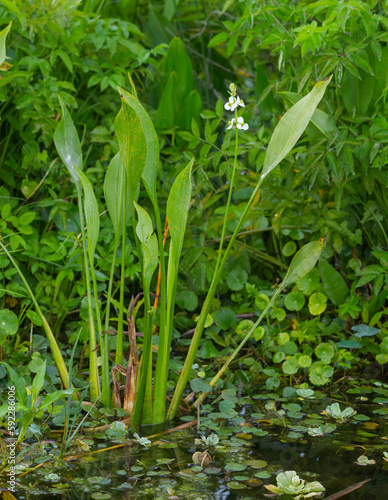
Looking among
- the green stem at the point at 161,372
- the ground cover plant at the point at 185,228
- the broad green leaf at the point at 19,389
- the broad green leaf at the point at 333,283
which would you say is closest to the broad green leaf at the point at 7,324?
the ground cover plant at the point at 185,228

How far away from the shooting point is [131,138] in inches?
42.8

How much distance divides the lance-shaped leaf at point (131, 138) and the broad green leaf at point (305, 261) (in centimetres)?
42

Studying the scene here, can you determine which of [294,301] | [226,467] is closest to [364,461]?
[226,467]

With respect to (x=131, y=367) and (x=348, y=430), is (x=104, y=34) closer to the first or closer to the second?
(x=131, y=367)

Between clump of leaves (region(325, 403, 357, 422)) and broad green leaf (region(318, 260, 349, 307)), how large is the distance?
0.46m

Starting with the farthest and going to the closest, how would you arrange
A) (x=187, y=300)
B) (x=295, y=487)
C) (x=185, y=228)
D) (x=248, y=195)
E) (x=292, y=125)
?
(x=248, y=195)
(x=187, y=300)
(x=185, y=228)
(x=292, y=125)
(x=295, y=487)

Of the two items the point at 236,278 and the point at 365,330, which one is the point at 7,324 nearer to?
the point at 236,278

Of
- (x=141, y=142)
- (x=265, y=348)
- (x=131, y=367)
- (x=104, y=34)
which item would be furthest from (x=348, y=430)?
(x=104, y=34)

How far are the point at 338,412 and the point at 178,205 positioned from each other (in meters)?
0.61

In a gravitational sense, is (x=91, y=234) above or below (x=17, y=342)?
above

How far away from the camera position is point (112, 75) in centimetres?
179

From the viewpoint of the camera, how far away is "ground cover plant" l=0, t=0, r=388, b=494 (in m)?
1.20

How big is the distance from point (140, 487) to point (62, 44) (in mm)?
1445

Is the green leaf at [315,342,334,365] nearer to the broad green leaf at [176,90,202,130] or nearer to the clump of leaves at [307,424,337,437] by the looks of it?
the clump of leaves at [307,424,337,437]
